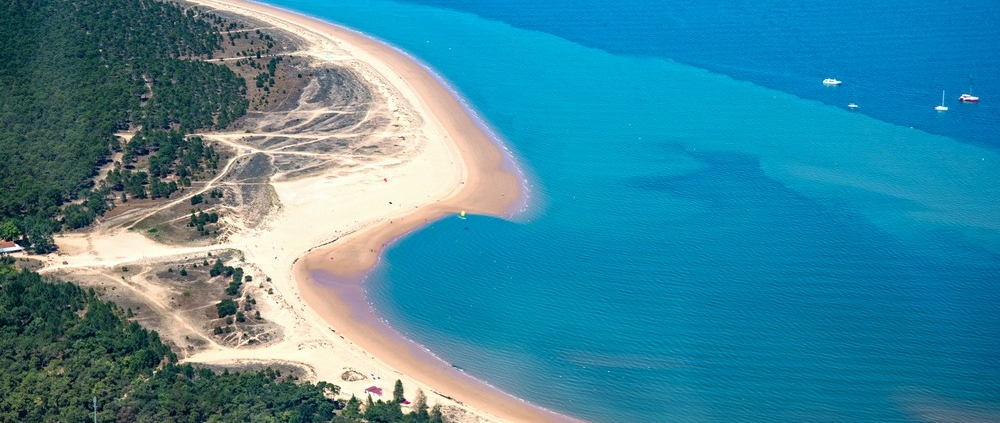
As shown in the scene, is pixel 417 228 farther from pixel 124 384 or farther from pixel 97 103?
pixel 97 103

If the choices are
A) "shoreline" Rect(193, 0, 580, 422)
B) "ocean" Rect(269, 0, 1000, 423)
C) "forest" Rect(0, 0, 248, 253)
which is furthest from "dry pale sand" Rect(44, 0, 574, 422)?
"forest" Rect(0, 0, 248, 253)

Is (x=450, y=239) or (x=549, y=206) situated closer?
(x=450, y=239)

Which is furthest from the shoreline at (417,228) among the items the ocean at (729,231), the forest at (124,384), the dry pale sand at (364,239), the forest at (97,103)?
the forest at (97,103)

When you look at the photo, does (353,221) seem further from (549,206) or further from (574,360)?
(574,360)

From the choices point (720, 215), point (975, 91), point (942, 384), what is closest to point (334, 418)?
point (942, 384)

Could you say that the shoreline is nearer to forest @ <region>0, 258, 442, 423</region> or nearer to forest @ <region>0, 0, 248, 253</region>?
forest @ <region>0, 258, 442, 423</region>
